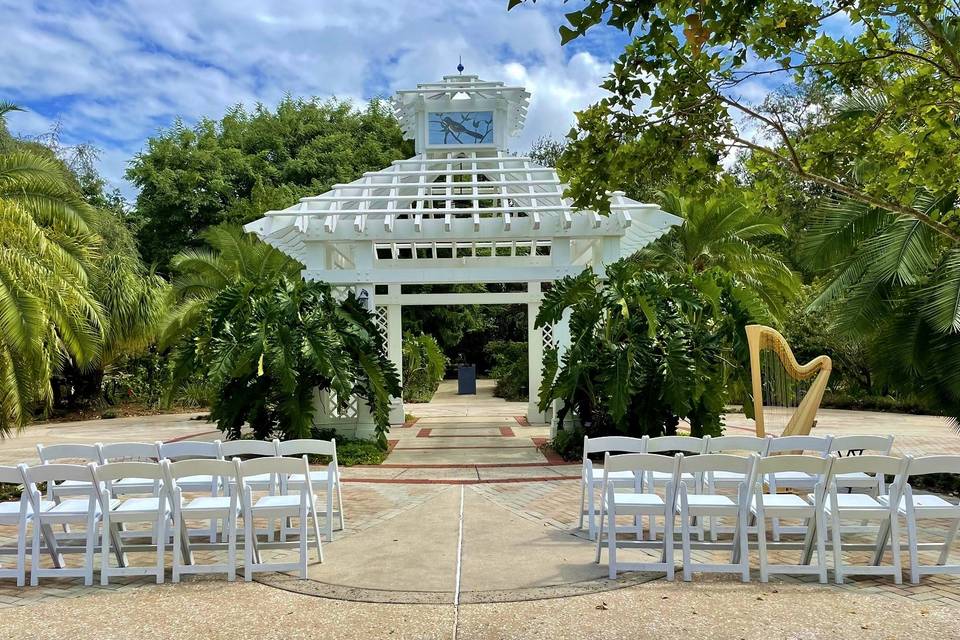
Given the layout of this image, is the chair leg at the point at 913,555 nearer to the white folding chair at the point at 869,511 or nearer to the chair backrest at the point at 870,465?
the white folding chair at the point at 869,511

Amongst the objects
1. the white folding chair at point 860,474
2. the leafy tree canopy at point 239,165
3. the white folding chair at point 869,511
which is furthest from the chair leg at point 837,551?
the leafy tree canopy at point 239,165

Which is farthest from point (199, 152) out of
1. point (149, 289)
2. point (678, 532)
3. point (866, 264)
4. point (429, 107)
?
point (678, 532)

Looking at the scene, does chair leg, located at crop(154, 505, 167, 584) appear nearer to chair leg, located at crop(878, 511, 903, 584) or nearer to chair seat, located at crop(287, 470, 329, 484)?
chair seat, located at crop(287, 470, 329, 484)

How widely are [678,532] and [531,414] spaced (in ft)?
31.6

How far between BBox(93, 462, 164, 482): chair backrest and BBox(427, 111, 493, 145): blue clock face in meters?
11.3

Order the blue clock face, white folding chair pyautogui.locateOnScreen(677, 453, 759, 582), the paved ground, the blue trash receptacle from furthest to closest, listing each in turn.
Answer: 1. the blue trash receptacle
2. the blue clock face
3. white folding chair pyautogui.locateOnScreen(677, 453, 759, 582)
4. the paved ground

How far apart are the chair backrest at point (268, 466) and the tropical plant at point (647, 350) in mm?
5560

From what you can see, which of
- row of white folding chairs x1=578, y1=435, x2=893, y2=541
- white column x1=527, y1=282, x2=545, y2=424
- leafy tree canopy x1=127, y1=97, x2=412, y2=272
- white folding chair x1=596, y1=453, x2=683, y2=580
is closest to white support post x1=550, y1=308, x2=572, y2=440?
white column x1=527, y1=282, x2=545, y2=424

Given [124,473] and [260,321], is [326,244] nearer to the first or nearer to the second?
[260,321]

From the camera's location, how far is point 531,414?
635 inches

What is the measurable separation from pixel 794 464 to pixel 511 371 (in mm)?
19196

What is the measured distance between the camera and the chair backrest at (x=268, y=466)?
18.3ft

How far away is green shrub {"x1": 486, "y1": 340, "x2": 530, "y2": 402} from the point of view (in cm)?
2394

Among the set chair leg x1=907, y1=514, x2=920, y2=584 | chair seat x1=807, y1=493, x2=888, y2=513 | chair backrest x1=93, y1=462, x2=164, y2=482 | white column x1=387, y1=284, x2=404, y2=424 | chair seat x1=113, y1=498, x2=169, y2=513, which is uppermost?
white column x1=387, y1=284, x2=404, y2=424
